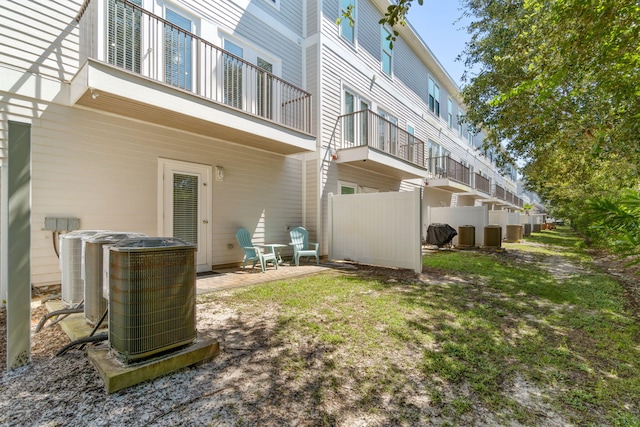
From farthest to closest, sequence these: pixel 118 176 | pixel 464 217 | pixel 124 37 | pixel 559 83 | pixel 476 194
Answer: pixel 476 194, pixel 464 217, pixel 118 176, pixel 124 37, pixel 559 83

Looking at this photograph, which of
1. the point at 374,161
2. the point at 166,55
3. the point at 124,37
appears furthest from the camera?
the point at 374,161

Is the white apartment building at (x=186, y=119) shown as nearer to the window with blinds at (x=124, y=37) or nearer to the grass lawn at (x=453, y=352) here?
the window with blinds at (x=124, y=37)

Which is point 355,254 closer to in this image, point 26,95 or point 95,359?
point 95,359

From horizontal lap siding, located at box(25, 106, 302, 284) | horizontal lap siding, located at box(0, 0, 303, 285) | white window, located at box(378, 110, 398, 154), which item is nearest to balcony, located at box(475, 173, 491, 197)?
white window, located at box(378, 110, 398, 154)

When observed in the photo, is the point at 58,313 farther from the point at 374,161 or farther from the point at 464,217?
the point at 464,217

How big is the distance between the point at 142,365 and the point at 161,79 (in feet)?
18.2

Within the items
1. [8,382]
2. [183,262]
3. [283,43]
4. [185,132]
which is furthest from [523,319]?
[283,43]

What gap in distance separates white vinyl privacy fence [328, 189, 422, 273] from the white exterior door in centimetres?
338

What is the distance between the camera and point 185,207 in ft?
21.7

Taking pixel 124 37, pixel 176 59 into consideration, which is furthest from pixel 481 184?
pixel 124 37

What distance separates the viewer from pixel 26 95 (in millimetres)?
4629

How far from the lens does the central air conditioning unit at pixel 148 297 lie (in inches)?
90.0

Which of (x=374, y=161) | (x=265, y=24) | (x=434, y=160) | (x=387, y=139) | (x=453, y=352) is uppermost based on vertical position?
(x=265, y=24)

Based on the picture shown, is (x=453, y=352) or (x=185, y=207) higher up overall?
(x=185, y=207)
